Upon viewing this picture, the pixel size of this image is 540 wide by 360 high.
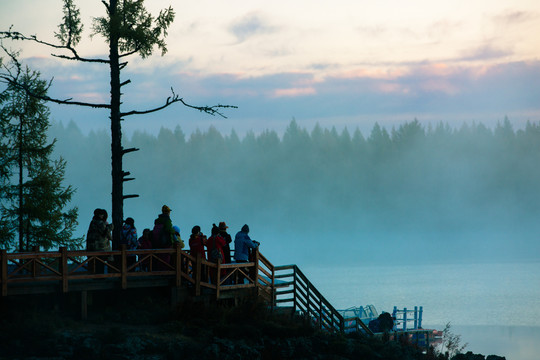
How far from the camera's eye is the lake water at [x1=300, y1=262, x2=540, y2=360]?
6328 centimetres

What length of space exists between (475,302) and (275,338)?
65.3m

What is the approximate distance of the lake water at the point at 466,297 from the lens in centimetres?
6328

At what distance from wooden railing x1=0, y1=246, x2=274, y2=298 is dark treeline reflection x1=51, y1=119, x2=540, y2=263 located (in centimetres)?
15212

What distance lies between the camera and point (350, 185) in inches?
7185

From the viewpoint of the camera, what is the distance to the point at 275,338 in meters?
21.3

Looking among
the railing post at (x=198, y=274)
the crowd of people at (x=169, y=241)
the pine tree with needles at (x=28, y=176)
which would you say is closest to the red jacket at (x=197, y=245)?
the crowd of people at (x=169, y=241)

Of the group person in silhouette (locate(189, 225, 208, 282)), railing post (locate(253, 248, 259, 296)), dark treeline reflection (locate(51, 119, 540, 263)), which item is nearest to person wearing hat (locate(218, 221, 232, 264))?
person in silhouette (locate(189, 225, 208, 282))

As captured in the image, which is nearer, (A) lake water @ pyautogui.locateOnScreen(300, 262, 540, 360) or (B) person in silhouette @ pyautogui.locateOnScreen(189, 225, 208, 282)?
(B) person in silhouette @ pyautogui.locateOnScreen(189, 225, 208, 282)

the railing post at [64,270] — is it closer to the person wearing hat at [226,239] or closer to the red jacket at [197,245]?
the red jacket at [197,245]

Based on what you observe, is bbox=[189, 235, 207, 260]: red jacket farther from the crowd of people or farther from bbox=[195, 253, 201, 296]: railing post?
bbox=[195, 253, 201, 296]: railing post

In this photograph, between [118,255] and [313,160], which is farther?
[313,160]

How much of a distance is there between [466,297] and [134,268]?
70424mm

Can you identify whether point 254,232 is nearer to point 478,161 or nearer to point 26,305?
point 478,161

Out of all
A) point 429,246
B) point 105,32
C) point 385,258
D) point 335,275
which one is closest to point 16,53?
point 105,32
